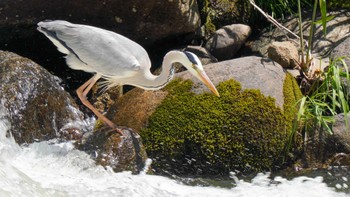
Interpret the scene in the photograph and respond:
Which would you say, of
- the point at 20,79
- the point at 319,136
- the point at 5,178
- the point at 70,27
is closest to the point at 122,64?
the point at 70,27

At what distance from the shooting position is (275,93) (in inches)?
242

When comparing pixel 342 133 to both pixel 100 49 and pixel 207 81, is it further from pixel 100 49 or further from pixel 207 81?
pixel 100 49

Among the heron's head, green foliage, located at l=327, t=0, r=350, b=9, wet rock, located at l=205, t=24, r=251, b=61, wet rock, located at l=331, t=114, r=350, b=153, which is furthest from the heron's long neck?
green foliage, located at l=327, t=0, r=350, b=9

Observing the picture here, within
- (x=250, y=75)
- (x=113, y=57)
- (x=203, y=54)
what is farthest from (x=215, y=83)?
(x=203, y=54)

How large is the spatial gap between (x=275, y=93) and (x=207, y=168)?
91cm

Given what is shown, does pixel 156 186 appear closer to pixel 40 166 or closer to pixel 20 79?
pixel 40 166

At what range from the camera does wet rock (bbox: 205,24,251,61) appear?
7.70 meters

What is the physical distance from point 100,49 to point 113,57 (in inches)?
5.7

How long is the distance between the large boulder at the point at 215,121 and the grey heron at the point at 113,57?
34 cm

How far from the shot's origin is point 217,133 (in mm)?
5918

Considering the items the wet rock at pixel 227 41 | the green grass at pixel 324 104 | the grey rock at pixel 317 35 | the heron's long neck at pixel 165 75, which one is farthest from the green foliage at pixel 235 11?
the heron's long neck at pixel 165 75

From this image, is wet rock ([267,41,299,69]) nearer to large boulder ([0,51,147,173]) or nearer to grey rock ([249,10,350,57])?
grey rock ([249,10,350,57])

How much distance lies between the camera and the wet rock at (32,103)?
586 centimetres

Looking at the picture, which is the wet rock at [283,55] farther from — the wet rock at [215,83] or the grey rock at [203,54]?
the grey rock at [203,54]
